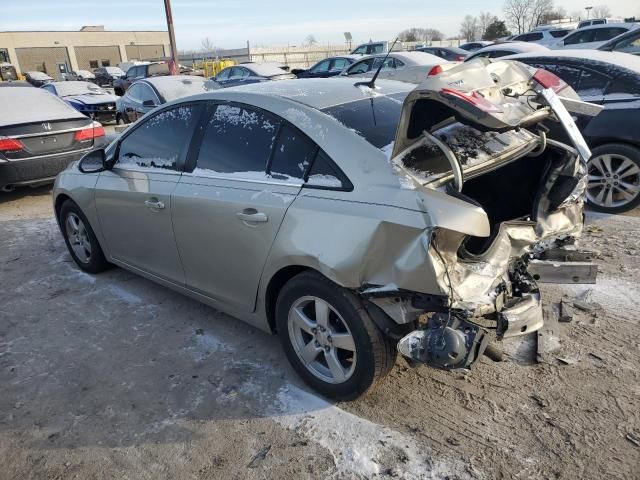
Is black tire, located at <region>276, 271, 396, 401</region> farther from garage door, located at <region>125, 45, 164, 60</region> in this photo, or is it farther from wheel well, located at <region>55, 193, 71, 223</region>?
garage door, located at <region>125, 45, 164, 60</region>

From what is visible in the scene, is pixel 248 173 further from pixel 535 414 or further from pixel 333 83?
pixel 535 414

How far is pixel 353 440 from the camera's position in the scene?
2619 mm

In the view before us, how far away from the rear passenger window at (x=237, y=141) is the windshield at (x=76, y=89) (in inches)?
539

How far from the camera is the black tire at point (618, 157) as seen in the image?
5273mm

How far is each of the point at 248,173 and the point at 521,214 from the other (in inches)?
70.9

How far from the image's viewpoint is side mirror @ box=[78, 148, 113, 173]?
4.14m

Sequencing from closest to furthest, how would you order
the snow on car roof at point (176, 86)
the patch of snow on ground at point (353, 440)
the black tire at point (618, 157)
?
the patch of snow on ground at point (353, 440) < the black tire at point (618, 157) < the snow on car roof at point (176, 86)

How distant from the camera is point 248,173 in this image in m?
3.09

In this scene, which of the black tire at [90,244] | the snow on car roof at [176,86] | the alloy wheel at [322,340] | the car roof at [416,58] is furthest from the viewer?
the car roof at [416,58]

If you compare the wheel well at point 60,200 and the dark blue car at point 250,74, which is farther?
the dark blue car at point 250,74

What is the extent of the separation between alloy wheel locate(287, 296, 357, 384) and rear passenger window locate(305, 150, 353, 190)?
1.99 ft

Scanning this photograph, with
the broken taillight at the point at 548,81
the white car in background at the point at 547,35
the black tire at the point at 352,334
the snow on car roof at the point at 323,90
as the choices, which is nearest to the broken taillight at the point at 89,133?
the snow on car roof at the point at 323,90

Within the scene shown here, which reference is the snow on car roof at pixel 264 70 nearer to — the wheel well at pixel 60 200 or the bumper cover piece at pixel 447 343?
the wheel well at pixel 60 200

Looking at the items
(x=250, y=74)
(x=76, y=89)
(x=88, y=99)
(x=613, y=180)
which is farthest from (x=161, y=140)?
(x=250, y=74)
